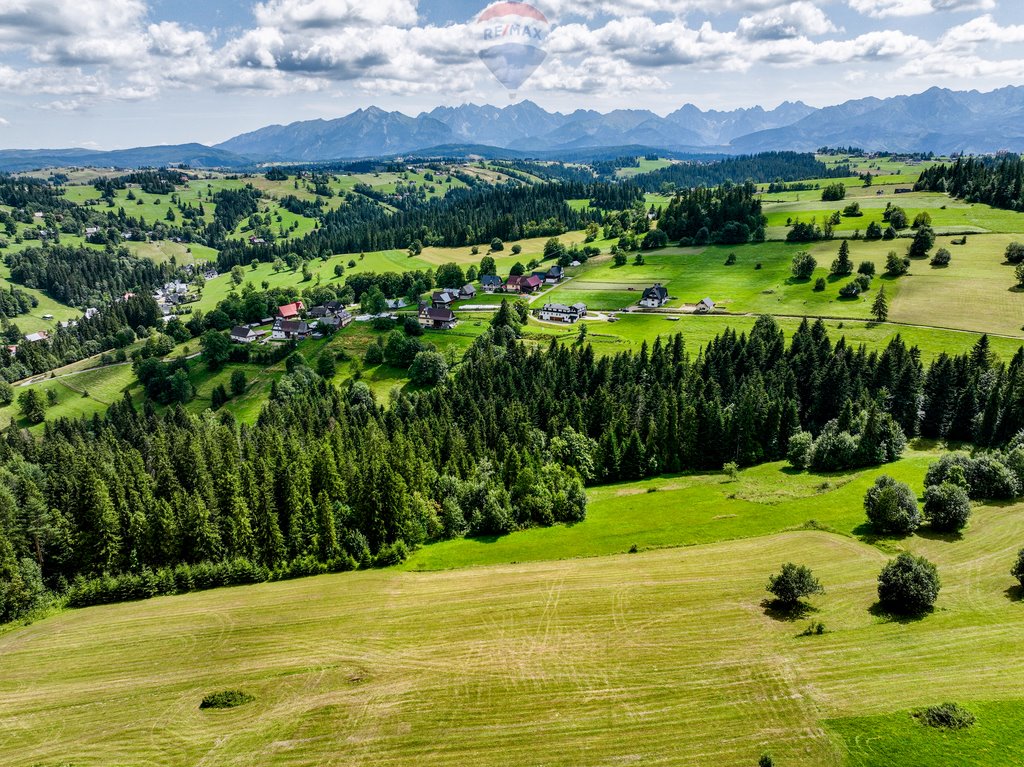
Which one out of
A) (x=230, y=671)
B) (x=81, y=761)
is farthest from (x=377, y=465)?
(x=81, y=761)

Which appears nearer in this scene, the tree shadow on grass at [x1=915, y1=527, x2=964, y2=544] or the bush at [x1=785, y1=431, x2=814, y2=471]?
the tree shadow on grass at [x1=915, y1=527, x2=964, y2=544]

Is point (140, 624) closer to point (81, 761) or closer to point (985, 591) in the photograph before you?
point (81, 761)

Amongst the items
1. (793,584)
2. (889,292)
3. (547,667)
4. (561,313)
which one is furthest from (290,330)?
(889,292)

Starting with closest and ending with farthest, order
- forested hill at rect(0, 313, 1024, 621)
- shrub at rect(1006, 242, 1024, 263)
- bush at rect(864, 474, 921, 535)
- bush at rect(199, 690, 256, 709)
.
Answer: bush at rect(199, 690, 256, 709), bush at rect(864, 474, 921, 535), forested hill at rect(0, 313, 1024, 621), shrub at rect(1006, 242, 1024, 263)

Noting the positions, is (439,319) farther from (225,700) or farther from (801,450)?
(225,700)

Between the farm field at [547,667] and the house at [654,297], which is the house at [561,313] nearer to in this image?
the house at [654,297]

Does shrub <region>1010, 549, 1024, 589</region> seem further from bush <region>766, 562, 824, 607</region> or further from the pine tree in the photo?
the pine tree

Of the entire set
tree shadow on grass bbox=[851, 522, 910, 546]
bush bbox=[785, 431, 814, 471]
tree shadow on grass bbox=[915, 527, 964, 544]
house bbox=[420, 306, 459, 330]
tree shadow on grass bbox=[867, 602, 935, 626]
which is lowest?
bush bbox=[785, 431, 814, 471]

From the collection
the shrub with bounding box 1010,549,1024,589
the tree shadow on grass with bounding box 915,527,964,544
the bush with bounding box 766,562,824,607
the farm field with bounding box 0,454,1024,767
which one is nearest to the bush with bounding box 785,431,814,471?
the farm field with bounding box 0,454,1024,767
